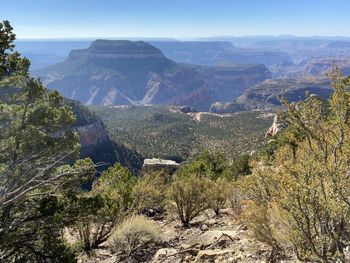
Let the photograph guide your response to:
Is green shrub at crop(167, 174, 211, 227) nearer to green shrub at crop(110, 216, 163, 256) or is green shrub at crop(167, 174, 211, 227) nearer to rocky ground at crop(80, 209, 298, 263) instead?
rocky ground at crop(80, 209, 298, 263)

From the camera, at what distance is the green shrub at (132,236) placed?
1470cm

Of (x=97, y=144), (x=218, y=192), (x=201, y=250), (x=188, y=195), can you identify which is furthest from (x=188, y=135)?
(x=201, y=250)

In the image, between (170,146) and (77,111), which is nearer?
(170,146)

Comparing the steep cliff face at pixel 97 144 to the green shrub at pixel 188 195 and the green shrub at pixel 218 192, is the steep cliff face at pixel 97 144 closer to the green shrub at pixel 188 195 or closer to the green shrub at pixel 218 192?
the green shrub at pixel 218 192

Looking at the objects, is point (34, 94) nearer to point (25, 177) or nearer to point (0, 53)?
point (0, 53)

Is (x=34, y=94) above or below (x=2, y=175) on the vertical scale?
Answer: above

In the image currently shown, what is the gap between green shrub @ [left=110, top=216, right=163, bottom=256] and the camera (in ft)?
48.2

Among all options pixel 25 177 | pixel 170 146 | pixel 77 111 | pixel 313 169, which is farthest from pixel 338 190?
pixel 77 111

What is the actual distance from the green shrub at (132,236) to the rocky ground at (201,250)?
28 cm

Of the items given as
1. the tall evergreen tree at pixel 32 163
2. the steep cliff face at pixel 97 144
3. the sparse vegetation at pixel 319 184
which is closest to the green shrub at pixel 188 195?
the tall evergreen tree at pixel 32 163

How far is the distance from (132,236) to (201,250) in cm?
323

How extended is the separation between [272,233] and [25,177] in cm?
712

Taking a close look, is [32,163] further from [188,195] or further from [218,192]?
[218,192]

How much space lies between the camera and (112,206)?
16594 mm
